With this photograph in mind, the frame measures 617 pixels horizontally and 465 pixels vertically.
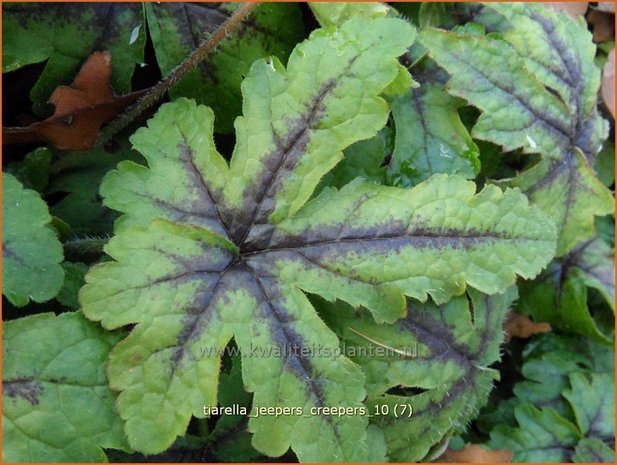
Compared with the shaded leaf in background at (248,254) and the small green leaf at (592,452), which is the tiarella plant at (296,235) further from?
the small green leaf at (592,452)

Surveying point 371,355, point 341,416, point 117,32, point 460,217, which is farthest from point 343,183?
point 117,32

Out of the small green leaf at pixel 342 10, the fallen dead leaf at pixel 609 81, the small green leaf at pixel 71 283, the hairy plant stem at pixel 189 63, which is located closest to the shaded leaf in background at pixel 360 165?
the small green leaf at pixel 342 10

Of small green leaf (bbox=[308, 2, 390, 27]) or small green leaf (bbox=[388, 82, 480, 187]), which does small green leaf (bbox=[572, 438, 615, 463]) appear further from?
small green leaf (bbox=[308, 2, 390, 27])

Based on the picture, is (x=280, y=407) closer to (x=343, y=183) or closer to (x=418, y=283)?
(x=418, y=283)

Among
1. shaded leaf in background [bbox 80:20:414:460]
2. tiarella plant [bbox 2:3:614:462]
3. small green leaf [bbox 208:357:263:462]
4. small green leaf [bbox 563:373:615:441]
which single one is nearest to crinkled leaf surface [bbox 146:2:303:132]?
tiarella plant [bbox 2:3:614:462]

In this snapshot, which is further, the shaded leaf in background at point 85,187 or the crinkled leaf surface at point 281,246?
the shaded leaf in background at point 85,187

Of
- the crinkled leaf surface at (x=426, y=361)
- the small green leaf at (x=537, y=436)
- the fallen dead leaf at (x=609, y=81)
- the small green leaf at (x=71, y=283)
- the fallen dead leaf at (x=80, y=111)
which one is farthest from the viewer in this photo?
the fallen dead leaf at (x=609, y=81)

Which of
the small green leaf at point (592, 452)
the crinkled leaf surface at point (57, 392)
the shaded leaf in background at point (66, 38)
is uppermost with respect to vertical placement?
the shaded leaf in background at point (66, 38)
